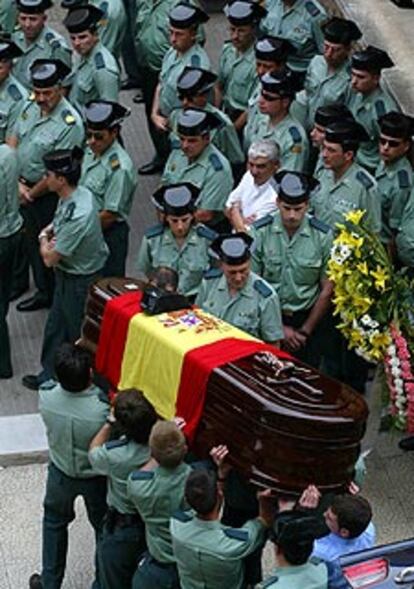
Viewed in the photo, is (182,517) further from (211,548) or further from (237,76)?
(237,76)

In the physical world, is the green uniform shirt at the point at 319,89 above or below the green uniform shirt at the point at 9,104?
above

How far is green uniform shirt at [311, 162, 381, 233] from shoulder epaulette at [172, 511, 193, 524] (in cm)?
270

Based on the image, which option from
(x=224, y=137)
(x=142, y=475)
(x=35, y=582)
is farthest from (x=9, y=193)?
(x=142, y=475)

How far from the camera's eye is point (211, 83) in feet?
32.1

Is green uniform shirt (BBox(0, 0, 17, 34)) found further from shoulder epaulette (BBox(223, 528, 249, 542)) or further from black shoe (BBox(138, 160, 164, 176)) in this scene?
shoulder epaulette (BBox(223, 528, 249, 542))

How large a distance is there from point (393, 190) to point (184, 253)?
1236 mm

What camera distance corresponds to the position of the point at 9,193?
30.1ft

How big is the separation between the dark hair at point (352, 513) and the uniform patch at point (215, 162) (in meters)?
3.14

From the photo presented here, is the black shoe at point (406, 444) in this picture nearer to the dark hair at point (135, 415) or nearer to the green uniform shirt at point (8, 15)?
the dark hair at point (135, 415)

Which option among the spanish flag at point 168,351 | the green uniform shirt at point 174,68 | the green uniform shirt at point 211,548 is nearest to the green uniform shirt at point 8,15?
the green uniform shirt at point 174,68

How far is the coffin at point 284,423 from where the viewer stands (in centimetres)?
668

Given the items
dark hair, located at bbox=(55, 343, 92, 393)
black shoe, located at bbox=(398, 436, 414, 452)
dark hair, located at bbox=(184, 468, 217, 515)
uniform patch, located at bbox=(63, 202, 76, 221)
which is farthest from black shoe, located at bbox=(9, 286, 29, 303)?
dark hair, located at bbox=(184, 468, 217, 515)

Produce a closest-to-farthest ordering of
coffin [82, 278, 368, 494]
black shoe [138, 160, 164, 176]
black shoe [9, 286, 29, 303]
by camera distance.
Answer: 1. coffin [82, 278, 368, 494]
2. black shoe [9, 286, 29, 303]
3. black shoe [138, 160, 164, 176]

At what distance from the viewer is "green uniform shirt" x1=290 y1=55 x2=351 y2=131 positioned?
10.0 meters
